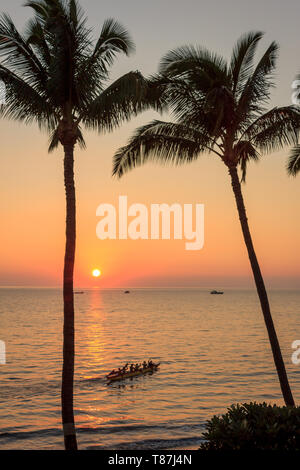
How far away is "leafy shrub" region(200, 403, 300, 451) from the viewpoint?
9250 millimetres

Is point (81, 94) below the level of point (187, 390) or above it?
above

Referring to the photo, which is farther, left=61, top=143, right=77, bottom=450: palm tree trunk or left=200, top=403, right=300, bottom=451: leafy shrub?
left=61, top=143, right=77, bottom=450: palm tree trunk

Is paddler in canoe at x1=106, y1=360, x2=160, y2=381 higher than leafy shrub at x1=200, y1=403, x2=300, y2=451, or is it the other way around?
leafy shrub at x1=200, y1=403, x2=300, y2=451

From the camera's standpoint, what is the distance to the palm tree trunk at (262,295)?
1666cm

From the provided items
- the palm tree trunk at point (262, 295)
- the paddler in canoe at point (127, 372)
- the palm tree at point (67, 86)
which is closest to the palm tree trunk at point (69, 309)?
the palm tree at point (67, 86)

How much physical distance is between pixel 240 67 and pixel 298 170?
7.71 metres

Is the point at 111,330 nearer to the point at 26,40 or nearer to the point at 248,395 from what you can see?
the point at 248,395

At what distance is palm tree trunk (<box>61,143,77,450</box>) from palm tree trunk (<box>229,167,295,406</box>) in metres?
6.26

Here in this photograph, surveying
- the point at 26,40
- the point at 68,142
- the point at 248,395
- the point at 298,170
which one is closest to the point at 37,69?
the point at 26,40

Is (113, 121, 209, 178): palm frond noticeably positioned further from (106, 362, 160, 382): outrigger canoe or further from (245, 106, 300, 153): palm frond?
(106, 362, 160, 382): outrigger canoe

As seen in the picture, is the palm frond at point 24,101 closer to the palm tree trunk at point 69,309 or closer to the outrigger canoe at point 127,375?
the palm tree trunk at point 69,309

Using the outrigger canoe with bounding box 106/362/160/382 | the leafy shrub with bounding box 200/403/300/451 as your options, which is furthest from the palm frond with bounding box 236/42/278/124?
the outrigger canoe with bounding box 106/362/160/382

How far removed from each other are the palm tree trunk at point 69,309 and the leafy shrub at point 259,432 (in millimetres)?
5220

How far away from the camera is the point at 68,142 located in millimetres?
14695
